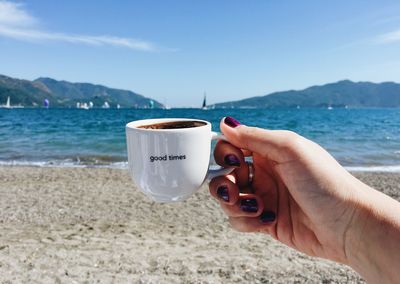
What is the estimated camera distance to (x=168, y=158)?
133 cm

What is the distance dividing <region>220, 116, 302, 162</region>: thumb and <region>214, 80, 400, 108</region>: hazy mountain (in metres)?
131

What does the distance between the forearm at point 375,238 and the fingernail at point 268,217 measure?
1.45ft

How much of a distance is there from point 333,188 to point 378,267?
382 mm

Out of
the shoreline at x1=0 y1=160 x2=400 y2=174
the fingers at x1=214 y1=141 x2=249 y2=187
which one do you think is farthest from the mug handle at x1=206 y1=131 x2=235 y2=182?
the shoreline at x1=0 y1=160 x2=400 y2=174

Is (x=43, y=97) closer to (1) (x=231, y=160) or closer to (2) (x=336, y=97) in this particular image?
(2) (x=336, y=97)

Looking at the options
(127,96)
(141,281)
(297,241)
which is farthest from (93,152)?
(127,96)

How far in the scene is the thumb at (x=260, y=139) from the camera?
5.60ft

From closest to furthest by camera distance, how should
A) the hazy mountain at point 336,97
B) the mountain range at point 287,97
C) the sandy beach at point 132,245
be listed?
the sandy beach at point 132,245, the mountain range at point 287,97, the hazy mountain at point 336,97

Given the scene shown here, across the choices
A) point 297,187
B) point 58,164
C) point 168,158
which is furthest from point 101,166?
point 168,158

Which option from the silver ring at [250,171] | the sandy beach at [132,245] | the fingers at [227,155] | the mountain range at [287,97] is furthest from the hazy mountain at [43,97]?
the fingers at [227,155]

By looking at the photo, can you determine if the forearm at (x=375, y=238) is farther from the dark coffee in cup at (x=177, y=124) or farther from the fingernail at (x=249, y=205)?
the dark coffee in cup at (x=177, y=124)

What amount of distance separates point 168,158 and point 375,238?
912mm

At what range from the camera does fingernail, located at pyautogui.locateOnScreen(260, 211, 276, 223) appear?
1963mm

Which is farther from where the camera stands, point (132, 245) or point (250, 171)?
point (132, 245)
